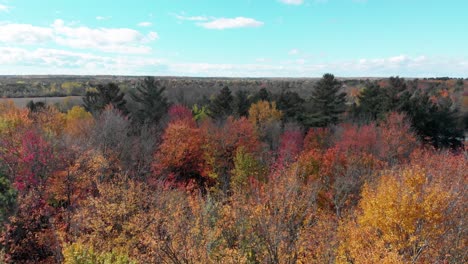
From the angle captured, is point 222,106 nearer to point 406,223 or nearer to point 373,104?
point 373,104

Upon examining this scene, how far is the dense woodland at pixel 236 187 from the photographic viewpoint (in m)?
19.0

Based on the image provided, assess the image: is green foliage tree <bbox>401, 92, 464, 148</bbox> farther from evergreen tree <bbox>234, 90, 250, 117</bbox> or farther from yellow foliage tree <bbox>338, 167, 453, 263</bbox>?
yellow foliage tree <bbox>338, 167, 453, 263</bbox>

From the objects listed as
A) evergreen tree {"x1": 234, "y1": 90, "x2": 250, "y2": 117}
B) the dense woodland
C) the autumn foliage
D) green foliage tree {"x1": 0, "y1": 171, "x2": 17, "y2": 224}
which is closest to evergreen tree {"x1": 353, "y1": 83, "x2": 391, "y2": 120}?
the dense woodland

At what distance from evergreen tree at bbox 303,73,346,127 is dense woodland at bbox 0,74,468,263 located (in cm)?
34

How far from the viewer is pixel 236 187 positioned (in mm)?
34469

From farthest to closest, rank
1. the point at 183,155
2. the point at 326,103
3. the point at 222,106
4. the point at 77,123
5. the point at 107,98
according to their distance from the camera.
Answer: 1. the point at 222,106
2. the point at 326,103
3. the point at 107,98
4. the point at 77,123
5. the point at 183,155

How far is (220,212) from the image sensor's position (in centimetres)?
2366

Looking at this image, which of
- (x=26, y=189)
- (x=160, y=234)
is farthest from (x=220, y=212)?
(x=26, y=189)

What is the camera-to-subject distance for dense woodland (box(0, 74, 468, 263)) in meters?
19.0

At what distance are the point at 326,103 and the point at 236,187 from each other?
40564mm

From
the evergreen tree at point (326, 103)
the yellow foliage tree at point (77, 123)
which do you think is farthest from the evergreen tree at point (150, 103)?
the evergreen tree at point (326, 103)

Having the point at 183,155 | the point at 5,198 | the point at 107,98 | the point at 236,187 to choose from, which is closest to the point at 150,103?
the point at 107,98

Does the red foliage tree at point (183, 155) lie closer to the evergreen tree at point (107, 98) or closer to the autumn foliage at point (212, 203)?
the autumn foliage at point (212, 203)

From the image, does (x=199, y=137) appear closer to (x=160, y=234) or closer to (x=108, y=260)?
(x=160, y=234)
